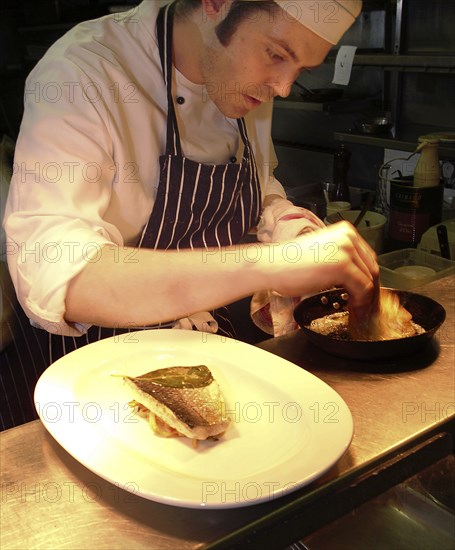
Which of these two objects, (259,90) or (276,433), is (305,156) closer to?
(259,90)

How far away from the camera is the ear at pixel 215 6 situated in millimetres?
1281

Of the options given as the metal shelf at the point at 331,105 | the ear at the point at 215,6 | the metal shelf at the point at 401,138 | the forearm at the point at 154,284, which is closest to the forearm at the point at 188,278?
the forearm at the point at 154,284

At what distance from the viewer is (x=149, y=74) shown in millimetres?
1428

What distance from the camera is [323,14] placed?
120 centimetres

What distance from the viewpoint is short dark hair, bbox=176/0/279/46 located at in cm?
122

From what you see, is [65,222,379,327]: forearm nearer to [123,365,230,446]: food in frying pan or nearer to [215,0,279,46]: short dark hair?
[123,365,230,446]: food in frying pan

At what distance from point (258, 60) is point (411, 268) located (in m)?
1.06

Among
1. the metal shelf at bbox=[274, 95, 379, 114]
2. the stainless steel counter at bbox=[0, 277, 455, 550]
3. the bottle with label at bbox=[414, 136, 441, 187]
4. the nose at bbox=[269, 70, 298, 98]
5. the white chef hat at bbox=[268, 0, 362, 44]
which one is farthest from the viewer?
the metal shelf at bbox=[274, 95, 379, 114]

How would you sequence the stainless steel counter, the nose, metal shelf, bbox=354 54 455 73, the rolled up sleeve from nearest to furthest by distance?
1. the stainless steel counter
2. the rolled up sleeve
3. the nose
4. metal shelf, bbox=354 54 455 73

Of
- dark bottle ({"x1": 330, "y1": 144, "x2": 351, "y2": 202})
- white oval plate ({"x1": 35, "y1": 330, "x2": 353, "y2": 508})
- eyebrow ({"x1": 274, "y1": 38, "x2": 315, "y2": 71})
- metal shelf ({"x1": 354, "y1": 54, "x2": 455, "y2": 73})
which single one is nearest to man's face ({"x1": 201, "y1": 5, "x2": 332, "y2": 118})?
eyebrow ({"x1": 274, "y1": 38, "x2": 315, "y2": 71})

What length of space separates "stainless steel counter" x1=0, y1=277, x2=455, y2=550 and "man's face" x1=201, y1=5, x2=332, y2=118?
0.61m

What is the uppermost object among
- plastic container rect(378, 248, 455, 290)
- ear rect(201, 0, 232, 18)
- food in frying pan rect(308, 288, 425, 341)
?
ear rect(201, 0, 232, 18)

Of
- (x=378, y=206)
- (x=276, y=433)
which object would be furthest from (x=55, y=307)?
(x=378, y=206)

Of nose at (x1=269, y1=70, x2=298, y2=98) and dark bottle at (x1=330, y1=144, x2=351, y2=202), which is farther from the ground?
nose at (x1=269, y1=70, x2=298, y2=98)
